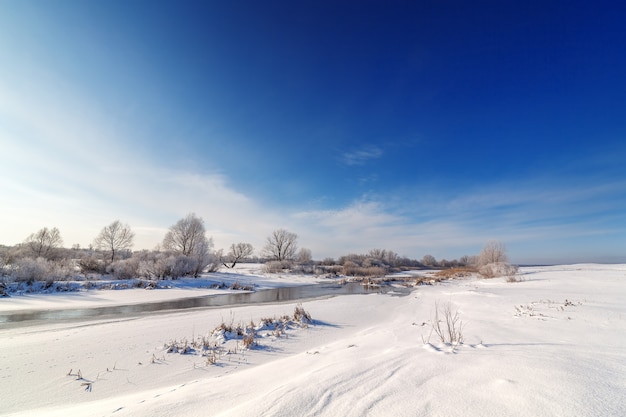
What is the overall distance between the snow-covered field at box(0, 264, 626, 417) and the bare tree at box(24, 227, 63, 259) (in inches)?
1412

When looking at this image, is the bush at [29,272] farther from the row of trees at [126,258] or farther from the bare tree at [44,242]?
the bare tree at [44,242]

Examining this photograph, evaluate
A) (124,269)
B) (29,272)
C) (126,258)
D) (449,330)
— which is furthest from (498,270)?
(126,258)

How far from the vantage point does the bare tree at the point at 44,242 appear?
3419 cm

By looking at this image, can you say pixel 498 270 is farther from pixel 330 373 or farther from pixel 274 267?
pixel 330 373

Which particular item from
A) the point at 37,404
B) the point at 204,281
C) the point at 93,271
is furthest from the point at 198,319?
the point at 93,271

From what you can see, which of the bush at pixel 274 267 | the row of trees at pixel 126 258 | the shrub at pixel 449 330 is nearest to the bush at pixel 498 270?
the row of trees at pixel 126 258

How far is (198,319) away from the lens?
32.8ft

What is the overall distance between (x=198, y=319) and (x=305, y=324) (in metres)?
4.26

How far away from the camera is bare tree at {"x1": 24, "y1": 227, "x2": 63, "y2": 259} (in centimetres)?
3419

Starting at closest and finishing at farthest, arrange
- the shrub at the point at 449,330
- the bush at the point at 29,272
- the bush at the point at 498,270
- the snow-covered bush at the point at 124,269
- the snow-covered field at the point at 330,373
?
the snow-covered field at the point at 330,373
the shrub at the point at 449,330
the bush at the point at 29,272
the snow-covered bush at the point at 124,269
the bush at the point at 498,270

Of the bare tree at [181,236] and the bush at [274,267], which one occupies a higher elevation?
the bare tree at [181,236]

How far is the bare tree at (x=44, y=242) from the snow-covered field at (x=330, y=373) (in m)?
35.9

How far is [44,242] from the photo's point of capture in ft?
124

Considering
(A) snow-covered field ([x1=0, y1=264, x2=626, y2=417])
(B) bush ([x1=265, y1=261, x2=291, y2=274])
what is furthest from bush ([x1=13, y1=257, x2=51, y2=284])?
(B) bush ([x1=265, y1=261, x2=291, y2=274])
